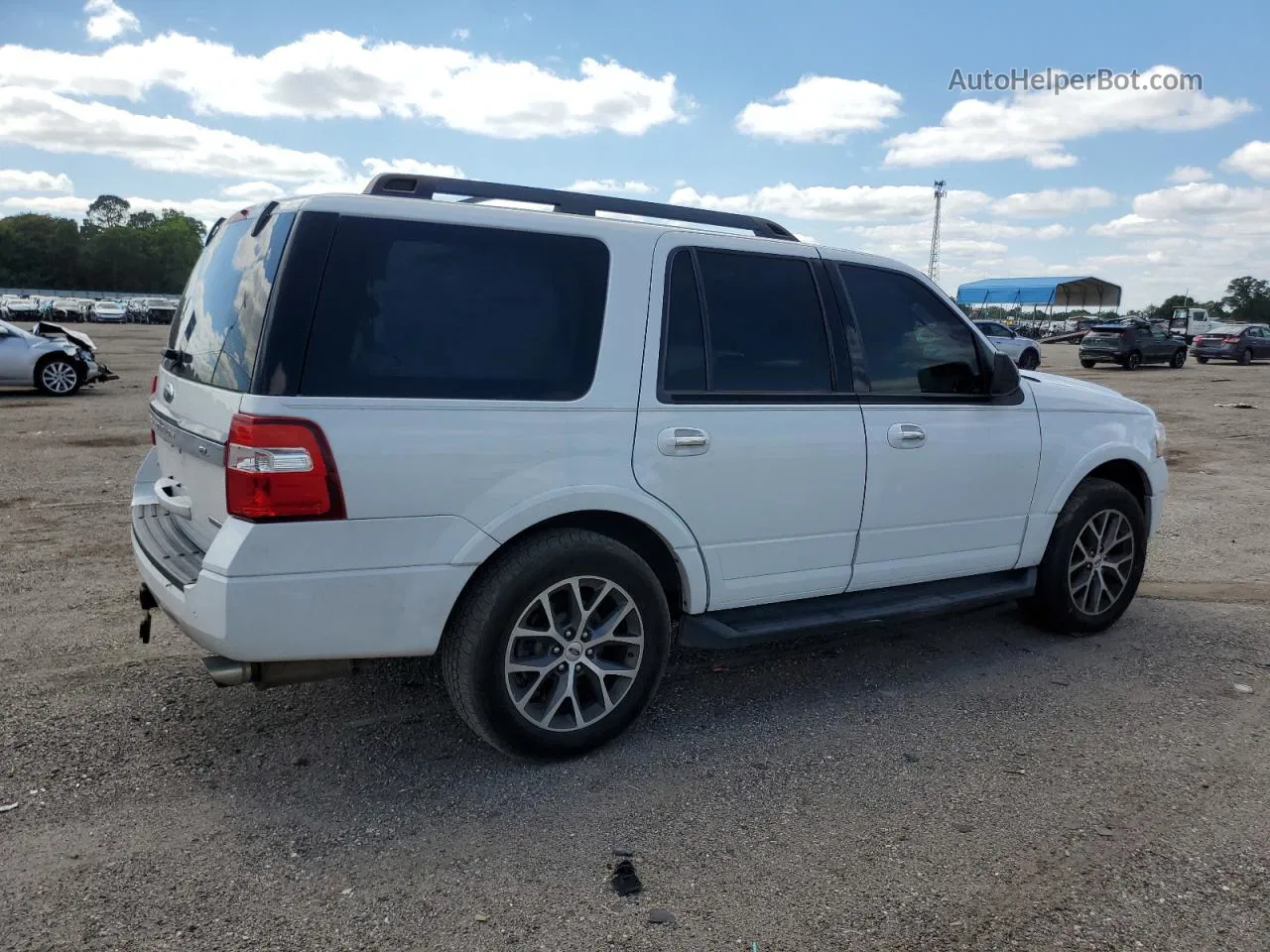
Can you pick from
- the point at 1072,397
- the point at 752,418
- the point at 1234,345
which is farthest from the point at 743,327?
the point at 1234,345

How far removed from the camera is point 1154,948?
103 inches

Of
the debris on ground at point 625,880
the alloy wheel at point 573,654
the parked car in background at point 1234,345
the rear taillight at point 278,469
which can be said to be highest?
the parked car in background at point 1234,345

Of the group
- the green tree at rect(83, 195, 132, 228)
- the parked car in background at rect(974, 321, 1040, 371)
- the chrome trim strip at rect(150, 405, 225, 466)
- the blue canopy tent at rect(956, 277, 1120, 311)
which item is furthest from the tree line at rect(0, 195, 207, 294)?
the chrome trim strip at rect(150, 405, 225, 466)

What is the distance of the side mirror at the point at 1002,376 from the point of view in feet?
14.7

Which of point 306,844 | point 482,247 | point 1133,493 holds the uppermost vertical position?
point 482,247

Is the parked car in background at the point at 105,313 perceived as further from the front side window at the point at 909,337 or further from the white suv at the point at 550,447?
the front side window at the point at 909,337

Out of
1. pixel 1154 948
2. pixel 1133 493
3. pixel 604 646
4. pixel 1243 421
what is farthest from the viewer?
pixel 1243 421

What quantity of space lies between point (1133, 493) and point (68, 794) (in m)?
5.10

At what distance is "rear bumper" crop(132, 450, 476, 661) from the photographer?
296 centimetres

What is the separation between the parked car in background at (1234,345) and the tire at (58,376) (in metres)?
36.0

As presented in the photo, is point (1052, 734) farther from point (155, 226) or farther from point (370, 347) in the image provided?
point (155, 226)

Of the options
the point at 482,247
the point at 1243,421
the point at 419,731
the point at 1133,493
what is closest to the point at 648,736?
the point at 419,731

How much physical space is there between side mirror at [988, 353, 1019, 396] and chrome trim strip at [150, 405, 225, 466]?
3.27 m

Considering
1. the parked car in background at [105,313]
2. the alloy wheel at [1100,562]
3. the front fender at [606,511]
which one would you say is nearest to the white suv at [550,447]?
the front fender at [606,511]
